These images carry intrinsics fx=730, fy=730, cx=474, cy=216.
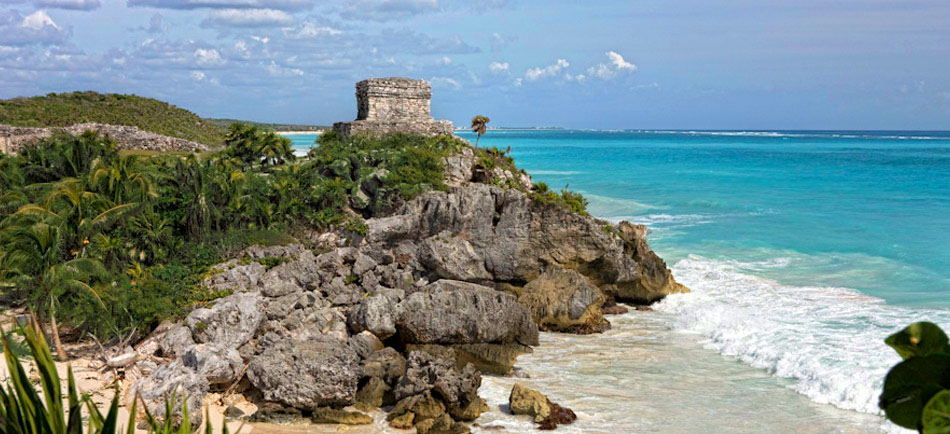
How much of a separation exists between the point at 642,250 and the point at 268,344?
10.7 m

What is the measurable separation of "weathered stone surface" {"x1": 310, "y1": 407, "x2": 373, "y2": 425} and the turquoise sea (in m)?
3.62

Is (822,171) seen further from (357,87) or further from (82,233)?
(82,233)

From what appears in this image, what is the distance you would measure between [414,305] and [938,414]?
13.1 meters

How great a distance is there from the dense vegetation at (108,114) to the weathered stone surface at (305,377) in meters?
30.8

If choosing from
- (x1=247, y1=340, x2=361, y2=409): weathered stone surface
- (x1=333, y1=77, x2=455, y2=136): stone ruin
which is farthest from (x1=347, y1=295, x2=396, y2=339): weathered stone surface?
(x1=333, y1=77, x2=455, y2=136): stone ruin

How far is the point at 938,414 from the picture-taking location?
82.4 inches

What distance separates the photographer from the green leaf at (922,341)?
2178 mm

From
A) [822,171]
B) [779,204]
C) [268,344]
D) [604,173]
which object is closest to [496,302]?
[268,344]

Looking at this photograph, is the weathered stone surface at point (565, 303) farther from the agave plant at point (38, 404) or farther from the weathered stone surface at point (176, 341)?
the agave plant at point (38, 404)

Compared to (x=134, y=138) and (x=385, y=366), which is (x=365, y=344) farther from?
(x=134, y=138)

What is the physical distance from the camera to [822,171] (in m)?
57.9

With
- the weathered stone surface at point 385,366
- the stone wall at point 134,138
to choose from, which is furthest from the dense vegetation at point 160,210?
the stone wall at point 134,138

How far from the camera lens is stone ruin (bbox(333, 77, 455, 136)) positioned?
2519cm

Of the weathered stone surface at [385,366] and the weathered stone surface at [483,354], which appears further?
the weathered stone surface at [483,354]
